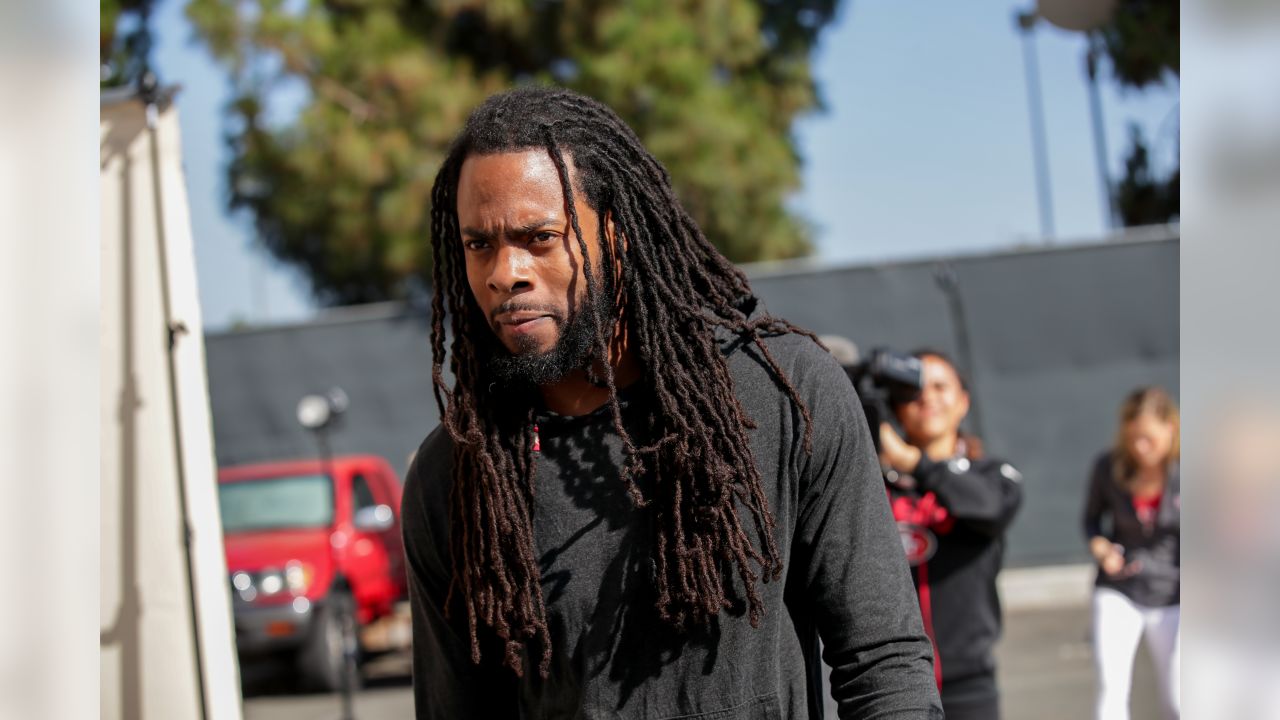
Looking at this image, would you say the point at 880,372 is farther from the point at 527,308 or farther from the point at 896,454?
the point at 527,308

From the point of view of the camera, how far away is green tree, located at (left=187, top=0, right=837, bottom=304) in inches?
571

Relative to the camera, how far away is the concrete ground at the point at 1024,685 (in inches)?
313

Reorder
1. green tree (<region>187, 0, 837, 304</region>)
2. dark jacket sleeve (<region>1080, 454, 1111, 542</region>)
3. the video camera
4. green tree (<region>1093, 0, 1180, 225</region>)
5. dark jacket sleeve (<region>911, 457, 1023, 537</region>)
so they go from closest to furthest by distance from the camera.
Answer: the video camera, dark jacket sleeve (<region>911, 457, 1023, 537</region>), dark jacket sleeve (<region>1080, 454, 1111, 542</region>), green tree (<region>1093, 0, 1180, 225</region>), green tree (<region>187, 0, 837, 304</region>)

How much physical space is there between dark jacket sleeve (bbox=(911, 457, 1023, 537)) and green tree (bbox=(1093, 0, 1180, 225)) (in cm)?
622

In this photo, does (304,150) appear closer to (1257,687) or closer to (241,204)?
(241,204)

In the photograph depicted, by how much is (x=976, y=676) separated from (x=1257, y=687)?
319 cm

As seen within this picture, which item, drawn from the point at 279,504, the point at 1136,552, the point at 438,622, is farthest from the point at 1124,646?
the point at 279,504

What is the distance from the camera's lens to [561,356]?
6.40ft

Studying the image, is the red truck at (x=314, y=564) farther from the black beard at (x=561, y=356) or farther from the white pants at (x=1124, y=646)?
the black beard at (x=561, y=356)

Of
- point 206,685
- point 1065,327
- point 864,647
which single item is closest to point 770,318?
point 864,647

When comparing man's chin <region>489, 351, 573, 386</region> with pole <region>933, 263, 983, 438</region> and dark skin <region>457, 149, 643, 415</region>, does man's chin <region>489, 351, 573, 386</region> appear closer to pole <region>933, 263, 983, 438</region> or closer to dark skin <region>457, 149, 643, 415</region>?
dark skin <region>457, 149, 643, 415</region>

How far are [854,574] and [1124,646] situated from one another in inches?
151

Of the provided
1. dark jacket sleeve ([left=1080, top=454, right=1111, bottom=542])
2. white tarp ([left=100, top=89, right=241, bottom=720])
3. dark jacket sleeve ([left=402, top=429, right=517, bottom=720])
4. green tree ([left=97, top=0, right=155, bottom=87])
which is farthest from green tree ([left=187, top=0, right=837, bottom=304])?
dark jacket sleeve ([left=402, top=429, right=517, bottom=720])

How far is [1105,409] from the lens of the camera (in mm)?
13117
